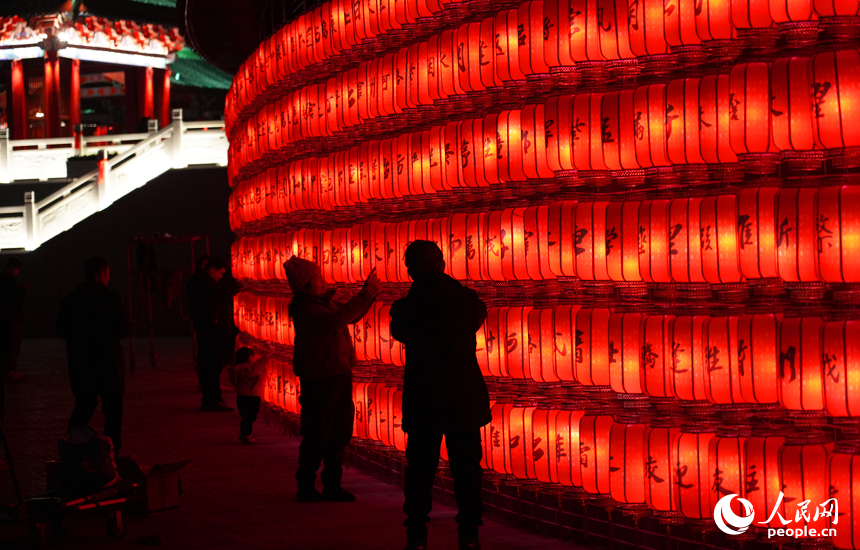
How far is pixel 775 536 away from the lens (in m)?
4.92

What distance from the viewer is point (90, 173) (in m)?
24.1

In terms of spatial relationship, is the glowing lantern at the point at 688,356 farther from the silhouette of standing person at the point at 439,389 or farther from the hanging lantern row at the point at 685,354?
the silhouette of standing person at the point at 439,389

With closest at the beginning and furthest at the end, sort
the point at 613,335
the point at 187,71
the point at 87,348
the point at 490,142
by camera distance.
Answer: the point at 613,335 < the point at 490,142 < the point at 87,348 < the point at 187,71

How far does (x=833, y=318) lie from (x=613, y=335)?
3.95ft

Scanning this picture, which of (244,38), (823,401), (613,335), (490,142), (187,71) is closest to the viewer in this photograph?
(823,401)

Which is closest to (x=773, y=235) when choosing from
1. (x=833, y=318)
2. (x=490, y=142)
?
(x=833, y=318)

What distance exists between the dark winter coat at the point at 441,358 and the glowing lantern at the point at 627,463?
0.75 meters

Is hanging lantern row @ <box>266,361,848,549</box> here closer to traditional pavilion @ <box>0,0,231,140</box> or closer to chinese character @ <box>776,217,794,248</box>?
chinese character @ <box>776,217,794,248</box>

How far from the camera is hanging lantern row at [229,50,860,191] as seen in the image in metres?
4.70

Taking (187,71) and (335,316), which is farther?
(187,71)

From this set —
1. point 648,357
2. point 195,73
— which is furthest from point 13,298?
point 195,73

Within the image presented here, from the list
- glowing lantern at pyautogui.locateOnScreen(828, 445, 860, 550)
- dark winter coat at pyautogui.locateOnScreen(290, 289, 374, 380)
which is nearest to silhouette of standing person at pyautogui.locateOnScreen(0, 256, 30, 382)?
dark winter coat at pyautogui.locateOnScreen(290, 289, 374, 380)

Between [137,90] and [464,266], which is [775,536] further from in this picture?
[137,90]

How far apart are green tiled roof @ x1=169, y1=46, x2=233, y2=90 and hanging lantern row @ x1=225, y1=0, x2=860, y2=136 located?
23.1m
